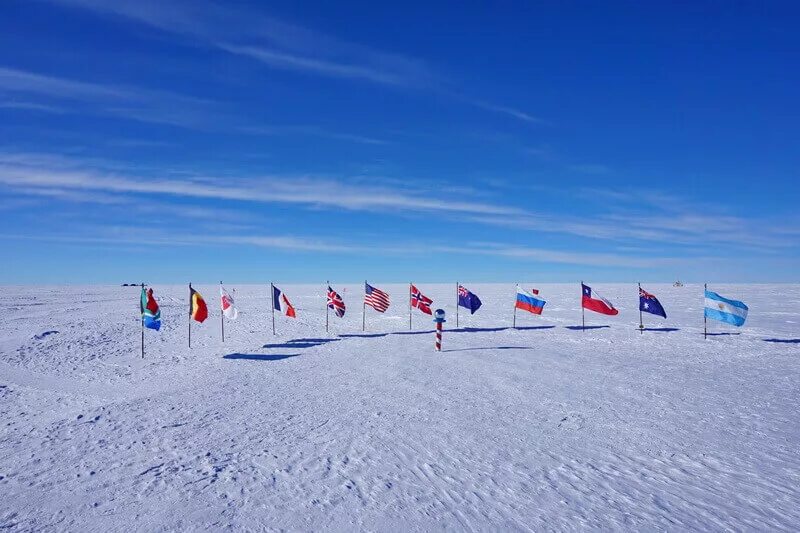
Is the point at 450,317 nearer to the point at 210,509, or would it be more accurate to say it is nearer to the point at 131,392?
the point at 131,392

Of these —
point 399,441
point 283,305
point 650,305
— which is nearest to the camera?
point 399,441

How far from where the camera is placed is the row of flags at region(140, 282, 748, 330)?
62.5 ft

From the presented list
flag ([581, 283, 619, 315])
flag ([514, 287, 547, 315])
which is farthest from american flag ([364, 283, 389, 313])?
flag ([581, 283, 619, 315])

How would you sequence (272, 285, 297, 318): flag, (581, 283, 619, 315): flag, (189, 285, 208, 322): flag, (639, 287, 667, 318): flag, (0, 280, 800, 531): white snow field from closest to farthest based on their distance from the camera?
(0, 280, 800, 531): white snow field
(189, 285, 208, 322): flag
(272, 285, 297, 318): flag
(581, 283, 619, 315): flag
(639, 287, 667, 318): flag

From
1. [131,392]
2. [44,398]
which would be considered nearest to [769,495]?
[131,392]

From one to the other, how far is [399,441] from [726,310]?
19.5 metres

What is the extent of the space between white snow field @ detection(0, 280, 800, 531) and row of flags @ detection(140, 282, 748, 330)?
6.28 ft

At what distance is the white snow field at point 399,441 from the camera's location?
632 centimetres

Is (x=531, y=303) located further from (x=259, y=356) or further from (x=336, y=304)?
(x=259, y=356)

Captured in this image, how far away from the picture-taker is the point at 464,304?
2730 centimetres

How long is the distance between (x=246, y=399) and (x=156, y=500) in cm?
578

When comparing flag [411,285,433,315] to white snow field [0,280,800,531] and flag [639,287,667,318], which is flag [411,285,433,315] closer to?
white snow field [0,280,800,531]

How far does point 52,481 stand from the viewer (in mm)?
7137

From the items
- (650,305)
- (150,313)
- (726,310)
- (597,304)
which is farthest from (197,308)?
(726,310)
